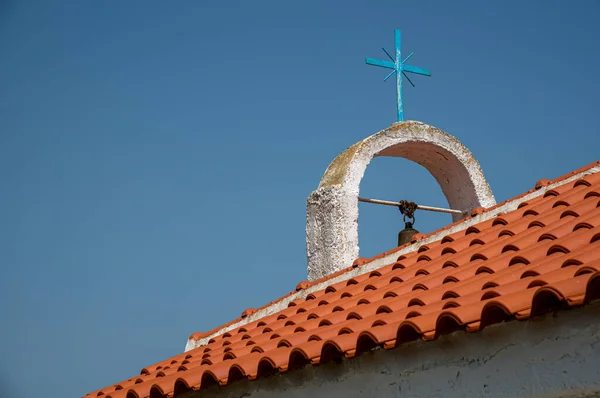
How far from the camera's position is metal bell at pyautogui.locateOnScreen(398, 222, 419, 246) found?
7224 mm

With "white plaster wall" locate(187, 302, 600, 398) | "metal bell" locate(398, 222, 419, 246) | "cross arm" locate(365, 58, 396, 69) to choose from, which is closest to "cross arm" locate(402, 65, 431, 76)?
"cross arm" locate(365, 58, 396, 69)

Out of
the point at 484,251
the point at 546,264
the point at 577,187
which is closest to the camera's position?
the point at 546,264

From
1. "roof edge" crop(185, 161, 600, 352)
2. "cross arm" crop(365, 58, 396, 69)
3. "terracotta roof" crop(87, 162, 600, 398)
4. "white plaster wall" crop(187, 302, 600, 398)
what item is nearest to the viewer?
"white plaster wall" crop(187, 302, 600, 398)

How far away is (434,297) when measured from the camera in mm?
4383

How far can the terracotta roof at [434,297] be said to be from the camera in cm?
362

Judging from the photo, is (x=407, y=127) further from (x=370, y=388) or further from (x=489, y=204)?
(x=370, y=388)

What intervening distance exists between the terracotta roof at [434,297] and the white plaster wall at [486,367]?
8 cm

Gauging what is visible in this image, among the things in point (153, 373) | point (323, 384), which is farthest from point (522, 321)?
point (153, 373)

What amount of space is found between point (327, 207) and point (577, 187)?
2130 millimetres

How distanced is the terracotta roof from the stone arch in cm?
63

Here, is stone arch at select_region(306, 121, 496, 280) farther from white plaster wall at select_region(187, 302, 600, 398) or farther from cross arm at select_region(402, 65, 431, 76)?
white plaster wall at select_region(187, 302, 600, 398)

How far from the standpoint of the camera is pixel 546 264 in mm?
3941

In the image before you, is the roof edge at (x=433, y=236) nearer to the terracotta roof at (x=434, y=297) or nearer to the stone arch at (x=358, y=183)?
the terracotta roof at (x=434, y=297)

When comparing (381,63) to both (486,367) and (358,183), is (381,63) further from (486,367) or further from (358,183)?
(486,367)
